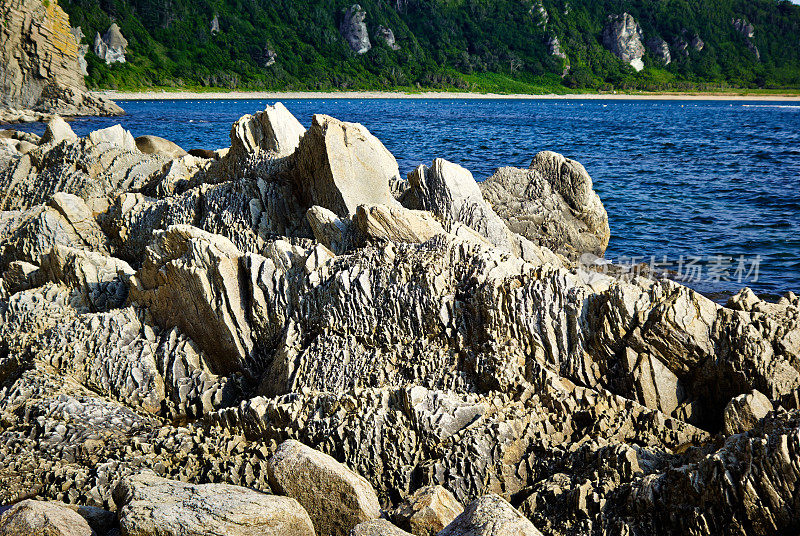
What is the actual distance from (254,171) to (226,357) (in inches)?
172

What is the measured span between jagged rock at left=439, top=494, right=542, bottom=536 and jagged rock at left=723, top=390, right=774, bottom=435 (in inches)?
87.4

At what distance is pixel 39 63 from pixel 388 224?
57.8m

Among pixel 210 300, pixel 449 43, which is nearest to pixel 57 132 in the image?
pixel 210 300

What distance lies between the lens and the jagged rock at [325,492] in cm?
489

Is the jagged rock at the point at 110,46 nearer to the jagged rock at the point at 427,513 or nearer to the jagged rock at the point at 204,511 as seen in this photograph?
the jagged rock at the point at 204,511

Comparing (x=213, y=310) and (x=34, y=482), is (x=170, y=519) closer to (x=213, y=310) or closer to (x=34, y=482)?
(x=34, y=482)

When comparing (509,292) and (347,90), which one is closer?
(509,292)

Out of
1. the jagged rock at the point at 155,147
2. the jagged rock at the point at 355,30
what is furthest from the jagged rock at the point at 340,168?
the jagged rock at the point at 355,30

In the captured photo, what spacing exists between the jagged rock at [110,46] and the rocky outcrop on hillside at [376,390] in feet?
376

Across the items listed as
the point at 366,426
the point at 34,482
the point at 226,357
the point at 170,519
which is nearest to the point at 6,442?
the point at 34,482

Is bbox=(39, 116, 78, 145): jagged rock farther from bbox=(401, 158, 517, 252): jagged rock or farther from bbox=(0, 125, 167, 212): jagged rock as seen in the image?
bbox=(401, 158, 517, 252): jagged rock

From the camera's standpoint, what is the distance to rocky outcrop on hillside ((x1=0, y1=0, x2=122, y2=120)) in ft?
169

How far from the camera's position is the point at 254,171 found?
428 inches

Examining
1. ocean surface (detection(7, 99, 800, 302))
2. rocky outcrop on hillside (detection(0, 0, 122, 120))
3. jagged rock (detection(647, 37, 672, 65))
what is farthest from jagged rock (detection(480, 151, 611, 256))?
jagged rock (detection(647, 37, 672, 65))
